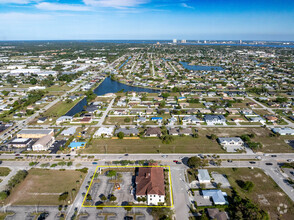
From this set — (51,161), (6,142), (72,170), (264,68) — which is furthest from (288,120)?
(264,68)

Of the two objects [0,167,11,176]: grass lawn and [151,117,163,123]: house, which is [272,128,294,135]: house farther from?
[0,167,11,176]: grass lawn

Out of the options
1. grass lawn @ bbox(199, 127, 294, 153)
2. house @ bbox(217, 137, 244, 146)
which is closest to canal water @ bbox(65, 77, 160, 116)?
grass lawn @ bbox(199, 127, 294, 153)

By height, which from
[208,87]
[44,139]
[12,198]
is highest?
[208,87]

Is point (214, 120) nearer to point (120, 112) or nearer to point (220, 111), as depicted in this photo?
point (220, 111)

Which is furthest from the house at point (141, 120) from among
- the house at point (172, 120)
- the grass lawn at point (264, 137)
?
the grass lawn at point (264, 137)

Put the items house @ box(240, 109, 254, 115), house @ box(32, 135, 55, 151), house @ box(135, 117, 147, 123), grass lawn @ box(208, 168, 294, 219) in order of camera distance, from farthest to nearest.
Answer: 1. house @ box(240, 109, 254, 115)
2. house @ box(135, 117, 147, 123)
3. house @ box(32, 135, 55, 151)
4. grass lawn @ box(208, 168, 294, 219)

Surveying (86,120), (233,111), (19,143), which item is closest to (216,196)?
(233,111)

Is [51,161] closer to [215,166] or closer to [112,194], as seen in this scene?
[112,194]
